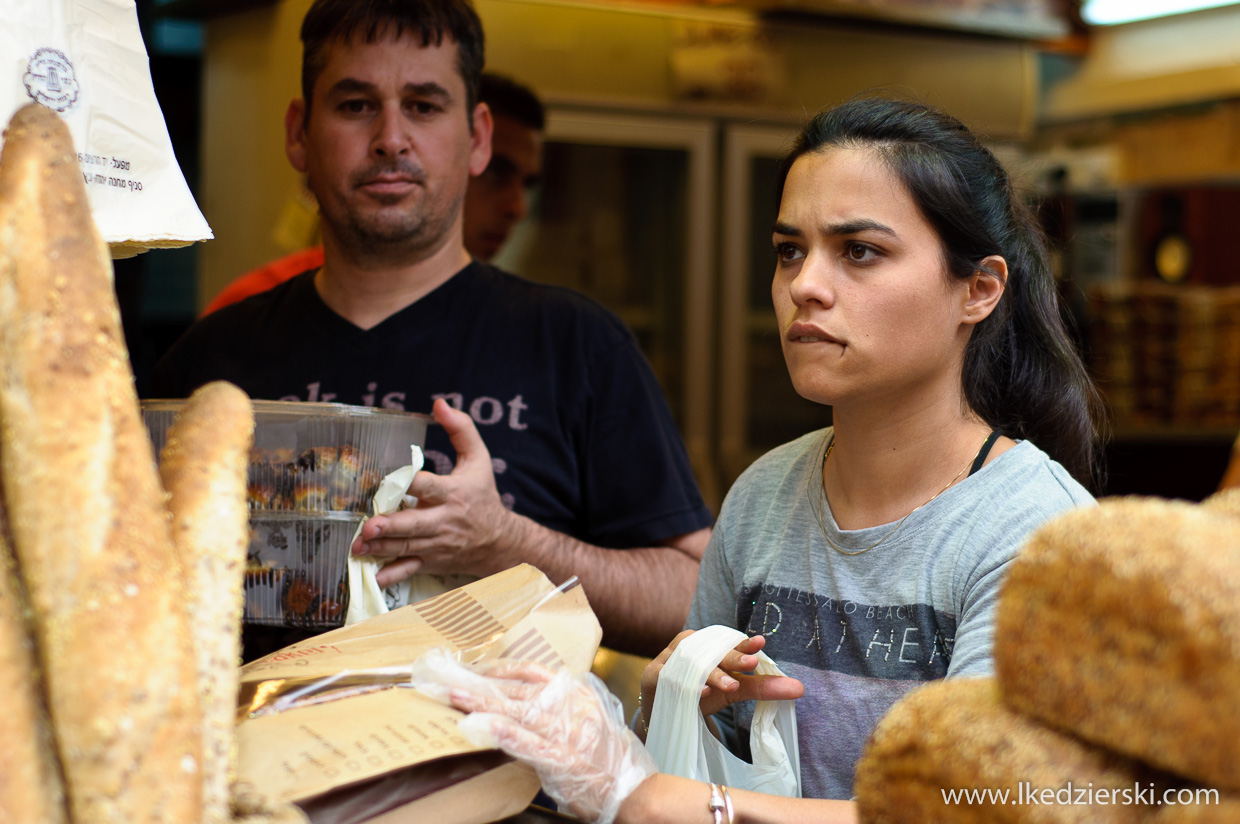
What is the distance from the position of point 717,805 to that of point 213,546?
0.41m

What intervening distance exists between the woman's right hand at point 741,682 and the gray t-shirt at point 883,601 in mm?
55

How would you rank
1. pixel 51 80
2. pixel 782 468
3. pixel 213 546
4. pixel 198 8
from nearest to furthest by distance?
pixel 213 546 → pixel 51 80 → pixel 782 468 → pixel 198 8

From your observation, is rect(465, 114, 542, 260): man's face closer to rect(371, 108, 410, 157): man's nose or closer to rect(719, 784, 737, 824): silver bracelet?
rect(371, 108, 410, 157): man's nose

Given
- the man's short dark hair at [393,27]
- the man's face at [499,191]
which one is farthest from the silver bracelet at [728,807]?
the man's face at [499,191]

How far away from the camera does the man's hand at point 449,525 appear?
1066 millimetres

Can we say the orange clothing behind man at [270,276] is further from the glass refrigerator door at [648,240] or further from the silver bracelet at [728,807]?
the silver bracelet at [728,807]

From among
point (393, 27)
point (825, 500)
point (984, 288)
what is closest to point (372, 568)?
point (825, 500)

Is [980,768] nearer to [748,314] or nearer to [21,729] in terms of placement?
[21,729]

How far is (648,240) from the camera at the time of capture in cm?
328

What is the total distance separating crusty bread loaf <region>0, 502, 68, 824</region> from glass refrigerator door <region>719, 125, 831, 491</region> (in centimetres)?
272

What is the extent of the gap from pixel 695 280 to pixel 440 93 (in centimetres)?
164

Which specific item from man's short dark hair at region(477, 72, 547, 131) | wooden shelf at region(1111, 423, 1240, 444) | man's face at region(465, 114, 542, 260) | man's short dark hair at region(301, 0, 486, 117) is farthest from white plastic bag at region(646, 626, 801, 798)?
wooden shelf at region(1111, 423, 1240, 444)

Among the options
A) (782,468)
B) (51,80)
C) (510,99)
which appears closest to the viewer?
(51,80)

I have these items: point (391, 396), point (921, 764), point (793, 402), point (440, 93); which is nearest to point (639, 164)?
point (793, 402)
